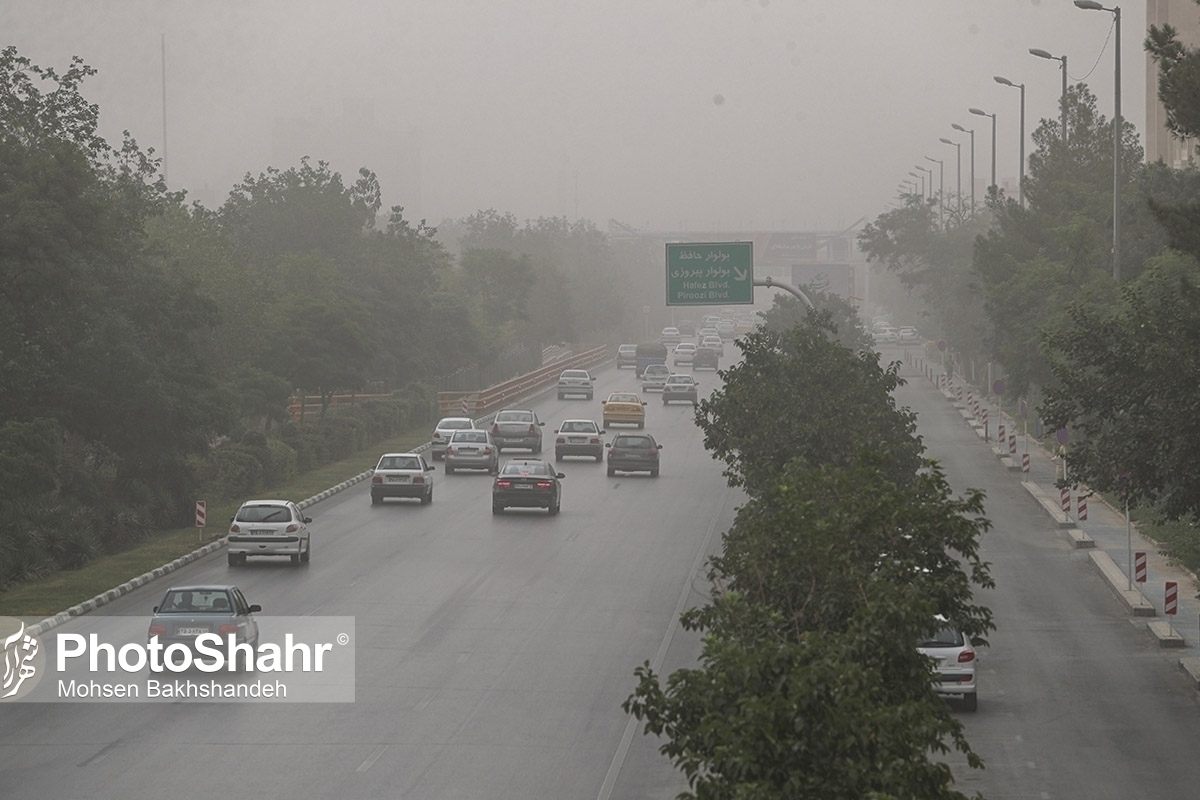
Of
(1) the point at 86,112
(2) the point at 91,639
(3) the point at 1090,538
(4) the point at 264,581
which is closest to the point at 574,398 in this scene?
(1) the point at 86,112

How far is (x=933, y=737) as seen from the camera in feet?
36.1

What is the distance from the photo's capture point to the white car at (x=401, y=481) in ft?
161

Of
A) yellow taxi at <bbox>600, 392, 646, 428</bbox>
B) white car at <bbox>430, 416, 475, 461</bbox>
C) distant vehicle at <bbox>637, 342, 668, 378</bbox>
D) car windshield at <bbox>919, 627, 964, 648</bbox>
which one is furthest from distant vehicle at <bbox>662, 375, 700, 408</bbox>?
car windshield at <bbox>919, 627, 964, 648</bbox>

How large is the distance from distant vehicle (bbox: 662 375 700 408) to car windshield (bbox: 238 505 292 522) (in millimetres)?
51269

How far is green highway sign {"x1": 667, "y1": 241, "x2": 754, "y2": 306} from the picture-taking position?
165 ft

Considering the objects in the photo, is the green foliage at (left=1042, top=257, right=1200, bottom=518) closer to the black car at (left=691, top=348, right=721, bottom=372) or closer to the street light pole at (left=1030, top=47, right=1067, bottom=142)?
the street light pole at (left=1030, top=47, right=1067, bottom=142)

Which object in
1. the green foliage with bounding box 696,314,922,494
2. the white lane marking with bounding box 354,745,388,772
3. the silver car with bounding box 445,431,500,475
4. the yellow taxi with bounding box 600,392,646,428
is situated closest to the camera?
the white lane marking with bounding box 354,745,388,772

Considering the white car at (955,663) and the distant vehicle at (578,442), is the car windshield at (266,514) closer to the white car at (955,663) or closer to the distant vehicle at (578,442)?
the white car at (955,663)

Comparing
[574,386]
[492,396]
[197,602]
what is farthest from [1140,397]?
[574,386]

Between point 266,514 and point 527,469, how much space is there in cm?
1092

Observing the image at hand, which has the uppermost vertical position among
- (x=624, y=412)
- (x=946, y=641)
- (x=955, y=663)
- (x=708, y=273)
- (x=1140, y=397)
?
(x=708, y=273)

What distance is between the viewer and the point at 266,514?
122 ft

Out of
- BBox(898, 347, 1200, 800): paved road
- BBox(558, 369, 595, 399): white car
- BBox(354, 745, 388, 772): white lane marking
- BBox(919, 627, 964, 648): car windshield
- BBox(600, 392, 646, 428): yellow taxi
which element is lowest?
BBox(898, 347, 1200, 800): paved road

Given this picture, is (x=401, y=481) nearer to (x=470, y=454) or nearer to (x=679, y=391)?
(x=470, y=454)
